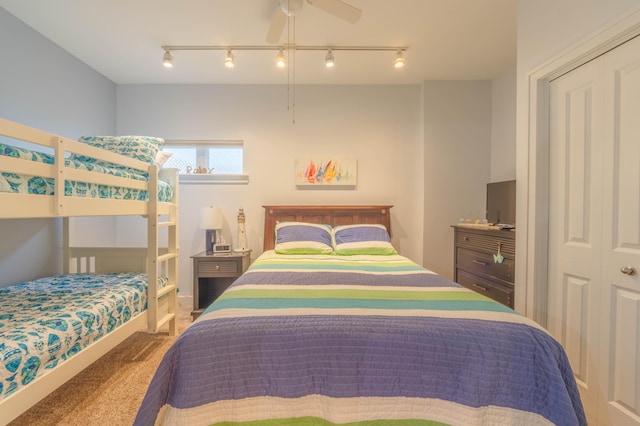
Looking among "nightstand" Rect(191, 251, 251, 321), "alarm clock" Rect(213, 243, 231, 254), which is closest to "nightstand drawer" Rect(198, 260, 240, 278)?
"nightstand" Rect(191, 251, 251, 321)

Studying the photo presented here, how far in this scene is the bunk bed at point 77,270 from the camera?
1.11 m

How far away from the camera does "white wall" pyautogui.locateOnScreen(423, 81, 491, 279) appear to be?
316cm

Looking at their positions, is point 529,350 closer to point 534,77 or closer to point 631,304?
point 631,304

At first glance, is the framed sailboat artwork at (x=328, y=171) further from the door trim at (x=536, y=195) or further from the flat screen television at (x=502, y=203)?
the door trim at (x=536, y=195)

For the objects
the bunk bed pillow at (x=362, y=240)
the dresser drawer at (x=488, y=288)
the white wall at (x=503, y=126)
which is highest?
the white wall at (x=503, y=126)

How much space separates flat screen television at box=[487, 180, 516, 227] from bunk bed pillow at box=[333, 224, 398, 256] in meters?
1.02

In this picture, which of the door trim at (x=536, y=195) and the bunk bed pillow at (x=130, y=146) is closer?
the door trim at (x=536, y=195)

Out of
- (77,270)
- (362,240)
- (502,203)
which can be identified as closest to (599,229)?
(502,203)

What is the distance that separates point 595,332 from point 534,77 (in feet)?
5.04

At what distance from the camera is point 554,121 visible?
1.68m

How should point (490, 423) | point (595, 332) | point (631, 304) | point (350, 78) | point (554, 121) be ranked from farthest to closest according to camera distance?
point (350, 78)
point (554, 121)
point (595, 332)
point (631, 304)
point (490, 423)

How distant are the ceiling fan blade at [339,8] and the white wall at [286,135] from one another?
60.0 inches

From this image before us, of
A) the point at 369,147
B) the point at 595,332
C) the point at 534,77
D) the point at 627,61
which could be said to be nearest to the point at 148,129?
the point at 369,147

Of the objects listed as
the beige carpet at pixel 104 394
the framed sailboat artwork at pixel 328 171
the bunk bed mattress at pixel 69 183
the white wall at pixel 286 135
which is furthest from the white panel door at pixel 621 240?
the bunk bed mattress at pixel 69 183
